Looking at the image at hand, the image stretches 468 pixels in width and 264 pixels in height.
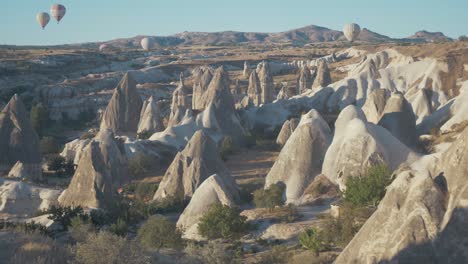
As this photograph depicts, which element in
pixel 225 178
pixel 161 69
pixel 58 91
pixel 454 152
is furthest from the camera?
pixel 161 69

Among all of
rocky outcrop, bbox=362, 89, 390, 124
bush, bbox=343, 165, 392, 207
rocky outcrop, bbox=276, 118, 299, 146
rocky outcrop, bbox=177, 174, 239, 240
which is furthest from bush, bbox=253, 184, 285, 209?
rocky outcrop, bbox=276, 118, 299, 146

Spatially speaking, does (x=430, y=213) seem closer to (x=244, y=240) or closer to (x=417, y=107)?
(x=244, y=240)

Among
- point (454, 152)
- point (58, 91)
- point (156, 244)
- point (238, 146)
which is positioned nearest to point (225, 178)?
point (156, 244)

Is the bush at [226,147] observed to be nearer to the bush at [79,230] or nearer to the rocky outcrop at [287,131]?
the rocky outcrop at [287,131]

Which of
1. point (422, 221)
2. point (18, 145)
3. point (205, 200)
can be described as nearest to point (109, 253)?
point (422, 221)

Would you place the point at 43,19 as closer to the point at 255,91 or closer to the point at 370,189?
the point at 255,91

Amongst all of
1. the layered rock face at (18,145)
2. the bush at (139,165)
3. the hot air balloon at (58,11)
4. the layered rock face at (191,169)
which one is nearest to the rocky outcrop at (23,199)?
the layered rock face at (191,169)
